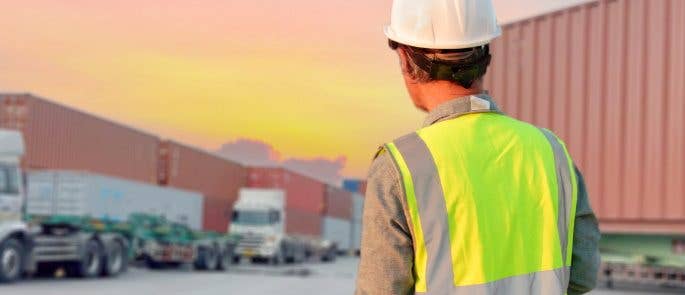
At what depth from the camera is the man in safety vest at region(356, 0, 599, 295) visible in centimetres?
157

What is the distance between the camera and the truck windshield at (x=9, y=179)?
15.5m

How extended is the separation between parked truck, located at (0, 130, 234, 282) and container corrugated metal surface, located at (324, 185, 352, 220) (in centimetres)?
1718

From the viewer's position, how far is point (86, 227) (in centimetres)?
1942

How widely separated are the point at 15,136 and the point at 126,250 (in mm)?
5395

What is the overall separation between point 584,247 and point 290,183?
3620 centimetres

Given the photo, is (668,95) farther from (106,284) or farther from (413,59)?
(413,59)

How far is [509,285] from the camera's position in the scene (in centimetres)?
163

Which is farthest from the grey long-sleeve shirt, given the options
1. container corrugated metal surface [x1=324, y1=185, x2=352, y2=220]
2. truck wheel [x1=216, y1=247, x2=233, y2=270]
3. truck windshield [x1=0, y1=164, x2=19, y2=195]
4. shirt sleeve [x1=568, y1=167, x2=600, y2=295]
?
container corrugated metal surface [x1=324, y1=185, x2=352, y2=220]

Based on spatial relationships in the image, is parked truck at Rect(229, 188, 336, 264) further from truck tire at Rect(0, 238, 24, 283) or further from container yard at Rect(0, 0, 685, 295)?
truck tire at Rect(0, 238, 24, 283)

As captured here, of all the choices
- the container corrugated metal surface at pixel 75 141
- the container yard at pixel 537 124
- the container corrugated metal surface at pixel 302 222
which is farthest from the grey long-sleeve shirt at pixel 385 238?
the container corrugated metal surface at pixel 302 222

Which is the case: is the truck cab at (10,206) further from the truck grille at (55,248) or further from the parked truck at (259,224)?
the parked truck at (259,224)

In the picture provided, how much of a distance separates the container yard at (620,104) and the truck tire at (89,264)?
932 cm

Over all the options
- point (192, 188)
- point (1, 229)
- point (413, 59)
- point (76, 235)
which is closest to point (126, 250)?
point (76, 235)

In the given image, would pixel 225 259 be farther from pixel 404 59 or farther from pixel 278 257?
pixel 404 59
